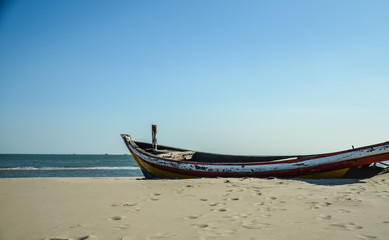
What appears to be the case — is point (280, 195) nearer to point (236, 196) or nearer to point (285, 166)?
point (236, 196)

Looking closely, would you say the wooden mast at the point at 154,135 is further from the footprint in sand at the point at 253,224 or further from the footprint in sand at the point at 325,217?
the footprint in sand at the point at 325,217

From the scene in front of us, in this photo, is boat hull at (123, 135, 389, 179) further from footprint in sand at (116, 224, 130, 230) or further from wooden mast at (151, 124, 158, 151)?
footprint in sand at (116, 224, 130, 230)

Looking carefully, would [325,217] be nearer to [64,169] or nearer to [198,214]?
[198,214]

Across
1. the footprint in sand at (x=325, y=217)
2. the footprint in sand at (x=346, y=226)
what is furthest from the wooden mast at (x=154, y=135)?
the footprint in sand at (x=346, y=226)

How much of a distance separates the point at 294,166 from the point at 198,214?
5.19 metres

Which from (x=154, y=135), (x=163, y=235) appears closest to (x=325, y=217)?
(x=163, y=235)

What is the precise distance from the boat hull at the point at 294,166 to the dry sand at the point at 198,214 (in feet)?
5.04

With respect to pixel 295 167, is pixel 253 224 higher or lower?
lower

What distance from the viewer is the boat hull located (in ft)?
22.9

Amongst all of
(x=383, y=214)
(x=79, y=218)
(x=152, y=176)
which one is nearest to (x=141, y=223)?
(x=79, y=218)

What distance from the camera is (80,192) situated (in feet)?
18.5

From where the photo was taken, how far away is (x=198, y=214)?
3.71 meters

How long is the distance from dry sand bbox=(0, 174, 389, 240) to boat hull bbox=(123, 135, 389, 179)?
154 cm

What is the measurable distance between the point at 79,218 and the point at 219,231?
6.33 ft
